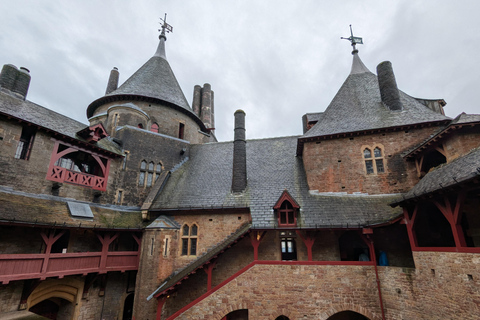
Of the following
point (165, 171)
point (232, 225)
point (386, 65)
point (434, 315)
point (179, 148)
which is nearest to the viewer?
point (434, 315)

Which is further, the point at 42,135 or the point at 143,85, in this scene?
the point at 143,85

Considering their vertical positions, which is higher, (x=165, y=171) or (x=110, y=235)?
(x=165, y=171)

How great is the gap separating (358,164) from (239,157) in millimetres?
7100

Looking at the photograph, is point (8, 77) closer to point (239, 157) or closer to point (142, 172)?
point (142, 172)

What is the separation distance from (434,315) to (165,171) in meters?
15.7

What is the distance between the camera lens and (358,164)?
1421 centimetres

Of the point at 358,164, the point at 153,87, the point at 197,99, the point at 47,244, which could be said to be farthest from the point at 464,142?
the point at 197,99

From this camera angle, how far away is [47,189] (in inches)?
491

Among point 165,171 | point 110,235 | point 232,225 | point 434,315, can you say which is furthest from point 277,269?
point 165,171

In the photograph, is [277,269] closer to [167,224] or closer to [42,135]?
[167,224]

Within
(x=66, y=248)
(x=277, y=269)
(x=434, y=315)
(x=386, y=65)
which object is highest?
(x=386, y=65)

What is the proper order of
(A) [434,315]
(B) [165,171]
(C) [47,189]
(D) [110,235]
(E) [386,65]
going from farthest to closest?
(B) [165,171] → (E) [386,65] → (D) [110,235] → (C) [47,189] → (A) [434,315]

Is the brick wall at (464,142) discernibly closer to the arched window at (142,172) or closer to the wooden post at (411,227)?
the wooden post at (411,227)

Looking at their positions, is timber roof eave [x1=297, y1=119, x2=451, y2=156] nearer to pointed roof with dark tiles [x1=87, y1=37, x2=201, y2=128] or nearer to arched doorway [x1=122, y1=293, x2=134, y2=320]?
pointed roof with dark tiles [x1=87, y1=37, x2=201, y2=128]
